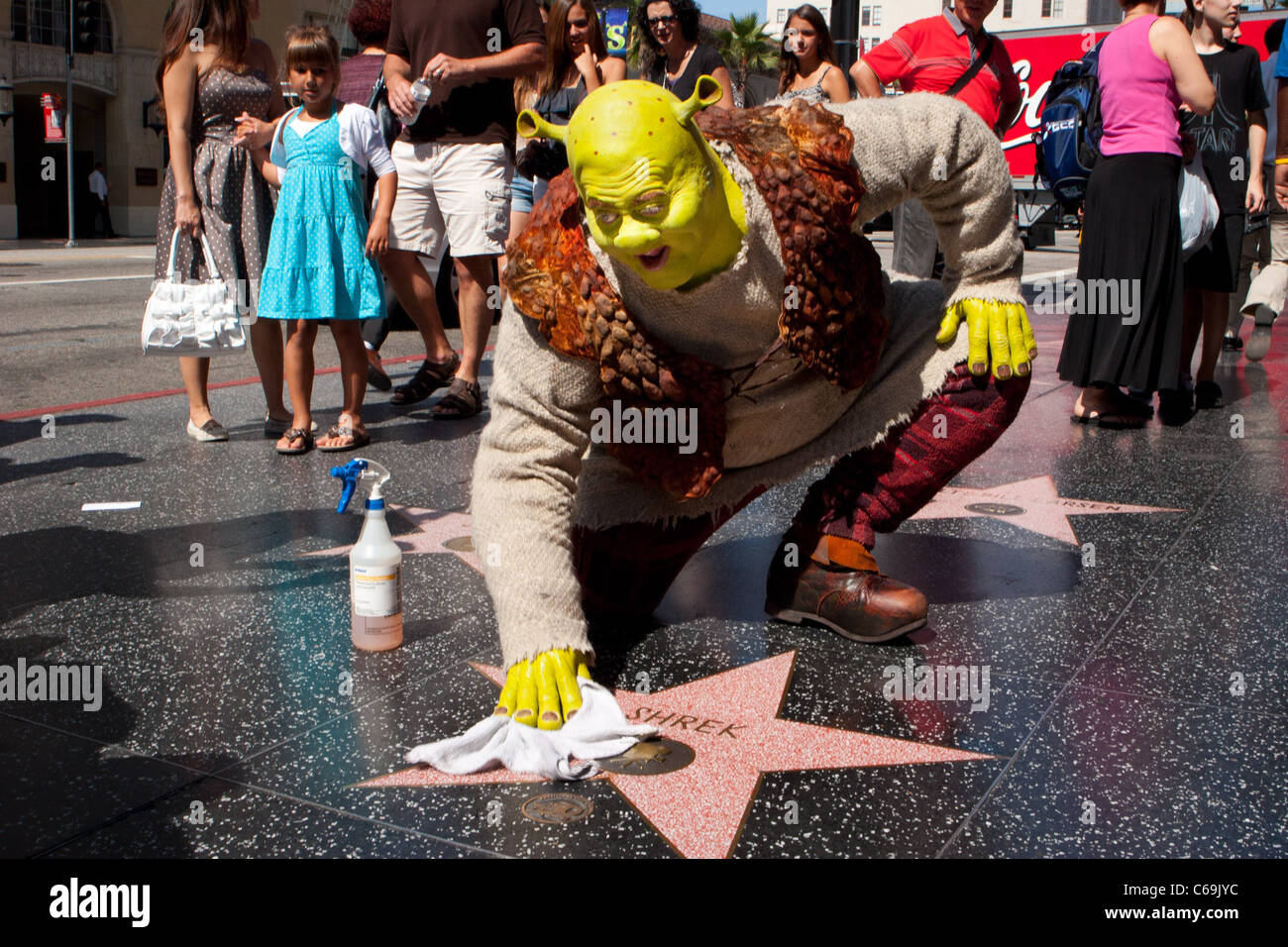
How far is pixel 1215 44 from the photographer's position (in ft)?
18.0

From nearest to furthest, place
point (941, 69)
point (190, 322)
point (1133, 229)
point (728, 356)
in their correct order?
point (728, 356)
point (190, 322)
point (941, 69)
point (1133, 229)

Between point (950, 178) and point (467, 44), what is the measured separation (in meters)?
3.09

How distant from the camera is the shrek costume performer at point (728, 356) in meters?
2.00

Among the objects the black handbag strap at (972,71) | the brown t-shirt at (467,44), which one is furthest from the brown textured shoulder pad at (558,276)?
the brown t-shirt at (467,44)

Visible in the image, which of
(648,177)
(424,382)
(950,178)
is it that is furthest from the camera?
(424,382)

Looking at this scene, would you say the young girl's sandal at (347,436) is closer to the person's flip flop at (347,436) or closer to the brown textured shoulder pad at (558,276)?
the person's flip flop at (347,436)

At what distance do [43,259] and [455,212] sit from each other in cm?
1512

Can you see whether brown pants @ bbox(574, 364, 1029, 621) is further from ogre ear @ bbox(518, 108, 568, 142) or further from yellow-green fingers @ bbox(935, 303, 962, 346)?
ogre ear @ bbox(518, 108, 568, 142)

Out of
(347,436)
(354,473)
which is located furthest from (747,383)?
(347,436)

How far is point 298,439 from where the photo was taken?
434 cm

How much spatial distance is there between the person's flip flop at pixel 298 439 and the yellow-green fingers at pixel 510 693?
251cm

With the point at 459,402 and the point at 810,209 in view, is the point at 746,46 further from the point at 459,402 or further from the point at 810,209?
the point at 810,209

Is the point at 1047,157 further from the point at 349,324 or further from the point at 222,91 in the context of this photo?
the point at 222,91
